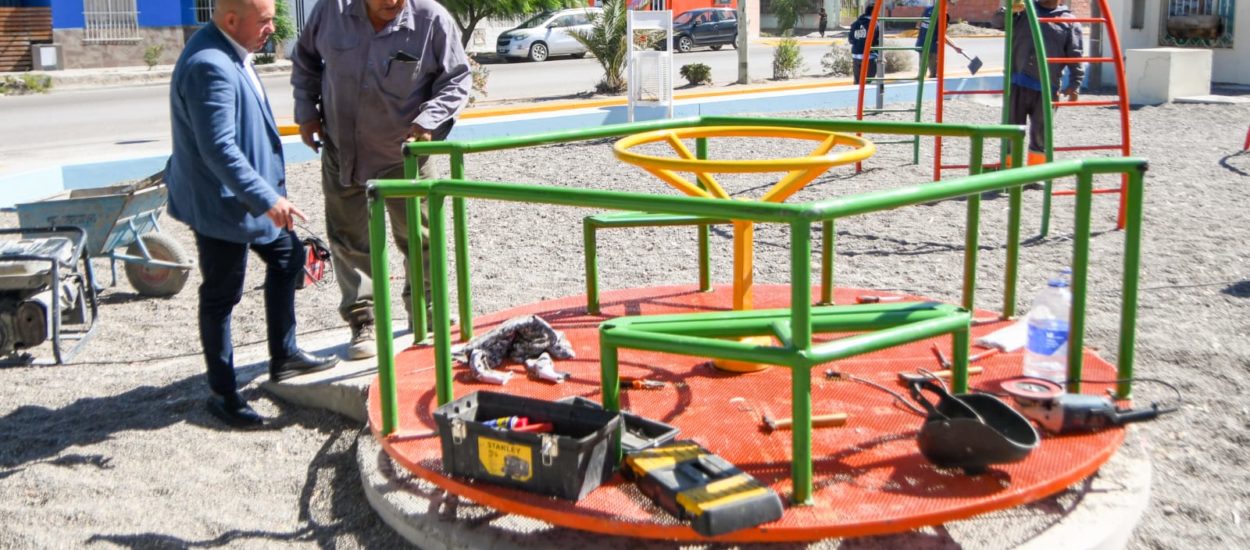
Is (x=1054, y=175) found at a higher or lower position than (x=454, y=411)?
higher

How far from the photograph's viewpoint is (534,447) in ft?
10.4

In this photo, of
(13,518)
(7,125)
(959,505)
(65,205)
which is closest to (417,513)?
(13,518)

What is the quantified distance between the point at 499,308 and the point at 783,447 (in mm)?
2766

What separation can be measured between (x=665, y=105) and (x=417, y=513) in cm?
991

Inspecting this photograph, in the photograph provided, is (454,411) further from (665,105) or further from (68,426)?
(665,105)

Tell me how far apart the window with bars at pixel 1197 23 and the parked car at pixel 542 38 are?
13839 millimetres

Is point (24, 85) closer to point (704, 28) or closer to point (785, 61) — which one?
point (785, 61)

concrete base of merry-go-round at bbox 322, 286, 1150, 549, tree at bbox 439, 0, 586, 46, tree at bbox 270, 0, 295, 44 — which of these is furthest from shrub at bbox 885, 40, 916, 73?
concrete base of merry-go-round at bbox 322, 286, 1150, 549

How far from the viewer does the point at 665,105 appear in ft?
42.6

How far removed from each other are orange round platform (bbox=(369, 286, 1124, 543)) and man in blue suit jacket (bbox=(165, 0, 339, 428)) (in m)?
0.63

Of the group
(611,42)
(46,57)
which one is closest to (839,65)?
(611,42)

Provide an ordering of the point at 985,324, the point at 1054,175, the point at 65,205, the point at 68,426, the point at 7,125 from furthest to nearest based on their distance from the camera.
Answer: the point at 7,125
the point at 65,205
the point at 985,324
the point at 68,426
the point at 1054,175

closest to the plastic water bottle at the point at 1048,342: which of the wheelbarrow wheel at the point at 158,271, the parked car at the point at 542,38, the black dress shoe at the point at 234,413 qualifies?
the black dress shoe at the point at 234,413

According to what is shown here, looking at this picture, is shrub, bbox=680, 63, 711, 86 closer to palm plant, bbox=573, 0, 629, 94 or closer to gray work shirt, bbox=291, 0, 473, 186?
palm plant, bbox=573, 0, 629, 94
